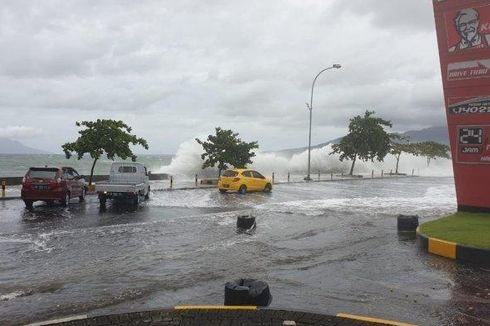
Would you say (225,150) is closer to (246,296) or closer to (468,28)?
(468,28)

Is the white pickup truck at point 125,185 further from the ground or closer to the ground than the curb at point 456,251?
further from the ground

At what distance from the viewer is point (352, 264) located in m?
8.96

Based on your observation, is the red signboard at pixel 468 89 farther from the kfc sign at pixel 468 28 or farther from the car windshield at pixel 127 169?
the car windshield at pixel 127 169

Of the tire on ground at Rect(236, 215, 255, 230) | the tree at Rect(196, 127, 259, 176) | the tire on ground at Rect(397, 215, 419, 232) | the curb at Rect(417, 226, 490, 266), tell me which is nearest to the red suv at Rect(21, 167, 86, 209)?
the tire on ground at Rect(236, 215, 255, 230)

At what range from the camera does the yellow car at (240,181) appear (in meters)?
Result: 27.4

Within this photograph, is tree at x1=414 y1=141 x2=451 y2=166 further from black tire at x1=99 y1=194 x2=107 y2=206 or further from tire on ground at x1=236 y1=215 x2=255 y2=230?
tire on ground at x1=236 y1=215 x2=255 y2=230

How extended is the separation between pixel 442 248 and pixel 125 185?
42.5 feet

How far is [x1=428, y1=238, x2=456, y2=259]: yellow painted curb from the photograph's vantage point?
9.73 m

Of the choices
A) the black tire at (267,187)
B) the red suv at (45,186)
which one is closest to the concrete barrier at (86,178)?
the red suv at (45,186)

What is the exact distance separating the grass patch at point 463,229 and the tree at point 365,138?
142 feet

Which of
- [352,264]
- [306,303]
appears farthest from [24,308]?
[352,264]

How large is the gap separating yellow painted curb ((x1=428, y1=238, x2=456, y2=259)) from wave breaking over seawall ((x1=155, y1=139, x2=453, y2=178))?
51.3m

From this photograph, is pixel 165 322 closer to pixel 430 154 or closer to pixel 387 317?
pixel 387 317

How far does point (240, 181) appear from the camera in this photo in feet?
90.7
